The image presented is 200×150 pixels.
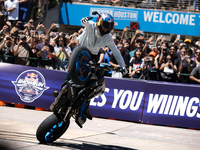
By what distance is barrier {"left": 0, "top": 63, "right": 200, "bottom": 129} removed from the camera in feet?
26.7

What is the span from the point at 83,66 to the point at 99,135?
2.10 m

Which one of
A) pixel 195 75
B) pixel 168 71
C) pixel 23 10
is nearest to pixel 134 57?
pixel 168 71

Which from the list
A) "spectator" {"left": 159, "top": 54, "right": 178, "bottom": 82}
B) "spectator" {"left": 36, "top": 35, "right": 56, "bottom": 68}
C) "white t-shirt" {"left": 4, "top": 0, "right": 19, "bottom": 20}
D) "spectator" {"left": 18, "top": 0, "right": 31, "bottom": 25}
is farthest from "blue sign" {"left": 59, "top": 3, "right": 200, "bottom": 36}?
"spectator" {"left": 159, "top": 54, "right": 178, "bottom": 82}

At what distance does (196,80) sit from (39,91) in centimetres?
460

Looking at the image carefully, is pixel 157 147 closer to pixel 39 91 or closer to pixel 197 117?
pixel 197 117

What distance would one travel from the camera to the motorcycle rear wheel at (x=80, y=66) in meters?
4.47

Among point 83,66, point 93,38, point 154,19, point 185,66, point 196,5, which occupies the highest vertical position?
point 196,5

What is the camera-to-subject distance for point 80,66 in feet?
15.2

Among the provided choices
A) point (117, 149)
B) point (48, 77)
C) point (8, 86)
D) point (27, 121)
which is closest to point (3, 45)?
point (8, 86)

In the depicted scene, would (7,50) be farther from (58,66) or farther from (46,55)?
(58,66)

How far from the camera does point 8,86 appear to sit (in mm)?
9055

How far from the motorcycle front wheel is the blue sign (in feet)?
34.5

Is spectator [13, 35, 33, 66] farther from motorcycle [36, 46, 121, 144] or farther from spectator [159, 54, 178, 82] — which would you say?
motorcycle [36, 46, 121, 144]

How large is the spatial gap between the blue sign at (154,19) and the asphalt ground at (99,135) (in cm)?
803
